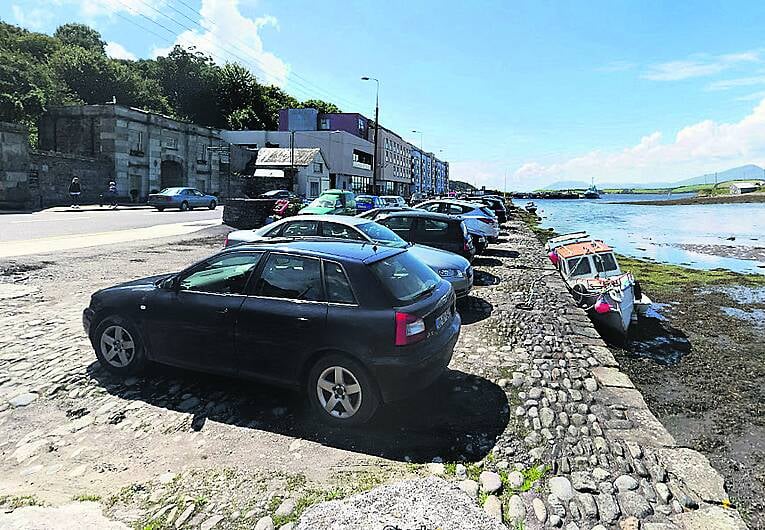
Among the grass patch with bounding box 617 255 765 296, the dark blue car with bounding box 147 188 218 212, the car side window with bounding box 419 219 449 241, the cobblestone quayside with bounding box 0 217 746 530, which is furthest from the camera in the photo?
the dark blue car with bounding box 147 188 218 212

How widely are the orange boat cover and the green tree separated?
75443 mm

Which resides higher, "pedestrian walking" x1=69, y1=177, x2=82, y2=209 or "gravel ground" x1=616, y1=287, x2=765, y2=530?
"pedestrian walking" x1=69, y1=177, x2=82, y2=209

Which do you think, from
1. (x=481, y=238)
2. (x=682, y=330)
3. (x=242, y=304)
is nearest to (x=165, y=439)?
(x=242, y=304)

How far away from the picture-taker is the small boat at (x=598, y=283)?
40.3 ft

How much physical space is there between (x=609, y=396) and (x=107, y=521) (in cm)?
496

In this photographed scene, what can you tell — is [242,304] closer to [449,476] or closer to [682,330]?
[449,476]

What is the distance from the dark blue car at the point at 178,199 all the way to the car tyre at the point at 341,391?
109 feet

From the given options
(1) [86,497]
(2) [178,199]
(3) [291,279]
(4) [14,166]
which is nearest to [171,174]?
(2) [178,199]

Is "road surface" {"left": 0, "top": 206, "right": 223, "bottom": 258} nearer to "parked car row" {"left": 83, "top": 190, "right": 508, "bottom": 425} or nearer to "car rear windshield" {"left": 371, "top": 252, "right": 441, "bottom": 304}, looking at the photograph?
"parked car row" {"left": 83, "top": 190, "right": 508, "bottom": 425}

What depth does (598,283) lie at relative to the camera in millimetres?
14211

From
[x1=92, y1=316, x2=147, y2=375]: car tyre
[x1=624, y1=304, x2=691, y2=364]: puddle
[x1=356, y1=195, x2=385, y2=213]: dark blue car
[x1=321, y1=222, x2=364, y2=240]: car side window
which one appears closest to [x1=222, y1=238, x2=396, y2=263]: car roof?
[x1=92, y1=316, x2=147, y2=375]: car tyre

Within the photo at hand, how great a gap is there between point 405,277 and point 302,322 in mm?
1154

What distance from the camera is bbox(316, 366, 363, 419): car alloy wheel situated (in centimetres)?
462

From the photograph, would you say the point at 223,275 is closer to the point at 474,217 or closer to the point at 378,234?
the point at 378,234
